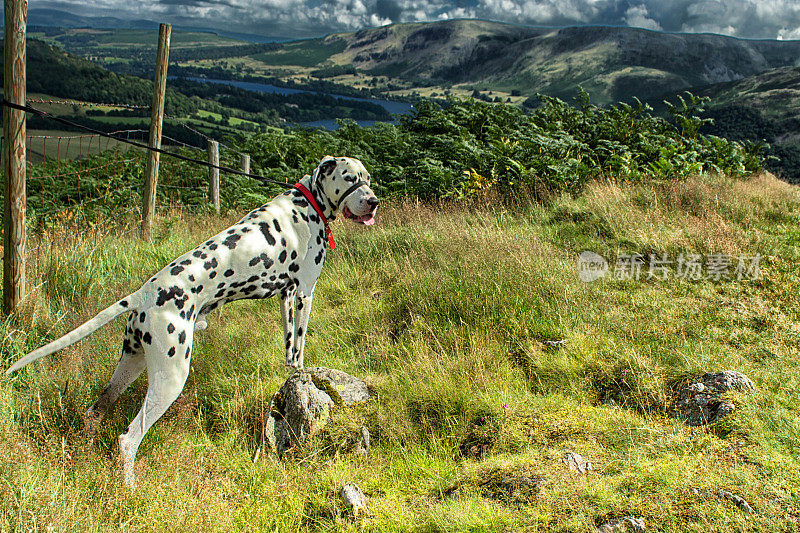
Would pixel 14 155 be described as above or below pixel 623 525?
above

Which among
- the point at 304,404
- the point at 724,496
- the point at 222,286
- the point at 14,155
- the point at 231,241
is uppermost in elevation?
the point at 14,155

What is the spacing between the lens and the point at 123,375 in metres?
3.35

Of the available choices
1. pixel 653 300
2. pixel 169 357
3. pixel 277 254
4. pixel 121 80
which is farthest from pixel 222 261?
pixel 121 80

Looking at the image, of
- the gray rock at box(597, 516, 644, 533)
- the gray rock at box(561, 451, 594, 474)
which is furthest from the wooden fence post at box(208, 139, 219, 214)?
the gray rock at box(597, 516, 644, 533)

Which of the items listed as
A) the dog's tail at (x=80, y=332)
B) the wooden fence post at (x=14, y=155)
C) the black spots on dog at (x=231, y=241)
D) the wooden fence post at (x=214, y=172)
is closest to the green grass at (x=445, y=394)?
the wooden fence post at (x=14, y=155)

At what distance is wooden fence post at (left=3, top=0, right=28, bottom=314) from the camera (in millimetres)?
4125

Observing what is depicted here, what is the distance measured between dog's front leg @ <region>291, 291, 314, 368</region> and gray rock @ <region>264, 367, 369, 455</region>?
204 millimetres

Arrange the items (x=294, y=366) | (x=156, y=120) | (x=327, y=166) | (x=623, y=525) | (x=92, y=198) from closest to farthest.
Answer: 1. (x=623, y=525)
2. (x=327, y=166)
3. (x=294, y=366)
4. (x=156, y=120)
5. (x=92, y=198)

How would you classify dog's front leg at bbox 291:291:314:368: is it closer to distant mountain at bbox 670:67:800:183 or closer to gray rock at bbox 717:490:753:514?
gray rock at bbox 717:490:753:514

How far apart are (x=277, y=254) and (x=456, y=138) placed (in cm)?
873

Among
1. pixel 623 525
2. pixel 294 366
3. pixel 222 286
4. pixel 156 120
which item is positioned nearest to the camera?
pixel 623 525

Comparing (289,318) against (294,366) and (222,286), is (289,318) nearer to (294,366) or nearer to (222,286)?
(294,366)

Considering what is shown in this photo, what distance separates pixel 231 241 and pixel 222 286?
12.8 inches

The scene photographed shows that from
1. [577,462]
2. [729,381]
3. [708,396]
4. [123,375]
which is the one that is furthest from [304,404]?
[729,381]
